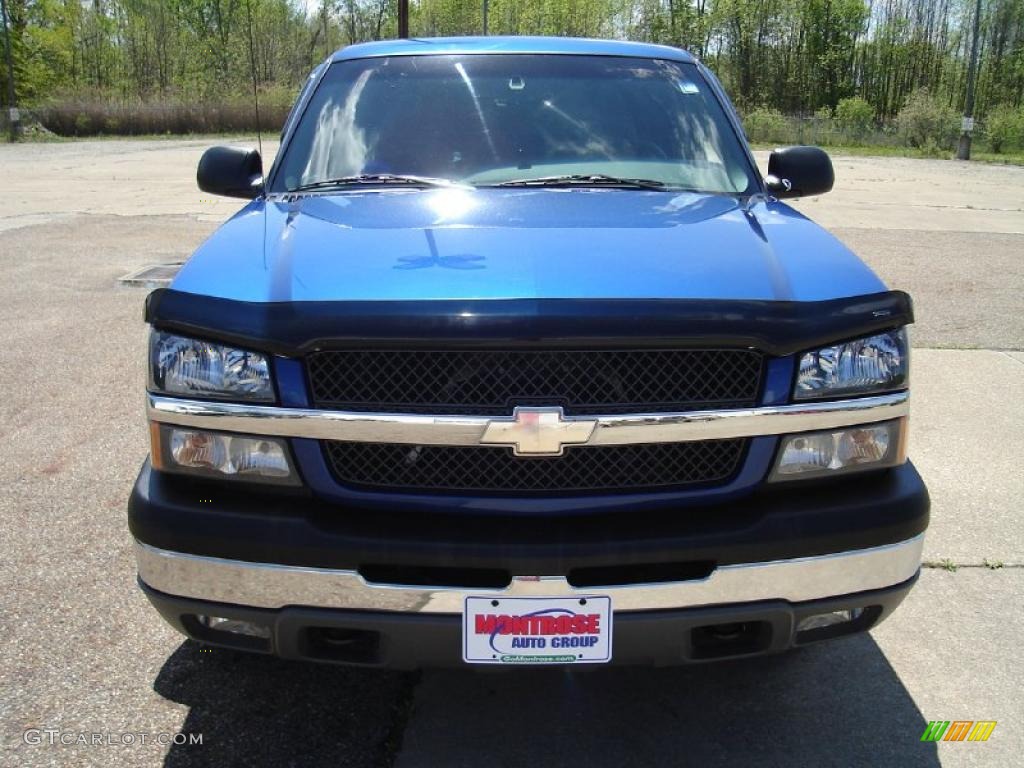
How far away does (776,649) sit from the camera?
2.27 metres

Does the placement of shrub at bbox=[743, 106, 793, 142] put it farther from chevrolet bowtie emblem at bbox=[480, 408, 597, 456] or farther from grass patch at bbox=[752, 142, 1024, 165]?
chevrolet bowtie emblem at bbox=[480, 408, 597, 456]

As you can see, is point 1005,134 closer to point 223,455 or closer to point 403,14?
point 403,14

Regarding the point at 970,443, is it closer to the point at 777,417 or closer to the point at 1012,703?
the point at 1012,703

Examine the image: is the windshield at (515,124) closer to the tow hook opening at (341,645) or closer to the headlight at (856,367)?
the headlight at (856,367)

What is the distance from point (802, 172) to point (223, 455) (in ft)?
8.45

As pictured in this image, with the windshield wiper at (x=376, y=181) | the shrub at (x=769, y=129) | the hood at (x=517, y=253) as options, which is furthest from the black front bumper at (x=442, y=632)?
the shrub at (x=769, y=129)

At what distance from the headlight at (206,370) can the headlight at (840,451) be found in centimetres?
121

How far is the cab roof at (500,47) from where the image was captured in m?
3.90

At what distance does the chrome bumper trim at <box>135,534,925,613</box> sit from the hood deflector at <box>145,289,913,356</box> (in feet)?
1.62

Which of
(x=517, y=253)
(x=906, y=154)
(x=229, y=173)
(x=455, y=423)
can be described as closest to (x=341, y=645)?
(x=455, y=423)

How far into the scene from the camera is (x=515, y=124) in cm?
357

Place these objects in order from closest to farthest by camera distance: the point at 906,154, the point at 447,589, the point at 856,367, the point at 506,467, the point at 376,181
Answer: the point at 447,589, the point at 506,467, the point at 856,367, the point at 376,181, the point at 906,154

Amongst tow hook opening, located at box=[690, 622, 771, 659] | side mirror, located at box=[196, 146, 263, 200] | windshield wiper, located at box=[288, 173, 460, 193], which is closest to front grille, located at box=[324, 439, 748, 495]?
tow hook opening, located at box=[690, 622, 771, 659]

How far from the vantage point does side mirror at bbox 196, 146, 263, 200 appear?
3.63 metres
